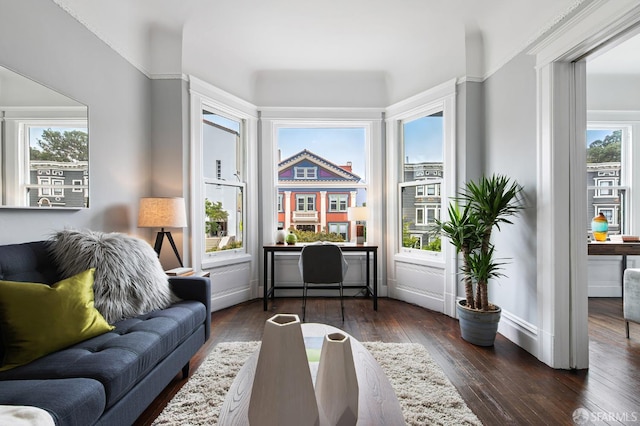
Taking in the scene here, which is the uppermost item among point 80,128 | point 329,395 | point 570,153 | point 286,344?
point 80,128

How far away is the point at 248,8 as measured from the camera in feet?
9.75

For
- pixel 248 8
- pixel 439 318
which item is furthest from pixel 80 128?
pixel 439 318

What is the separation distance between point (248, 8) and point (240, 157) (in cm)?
170

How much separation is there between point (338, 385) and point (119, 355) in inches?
41.6

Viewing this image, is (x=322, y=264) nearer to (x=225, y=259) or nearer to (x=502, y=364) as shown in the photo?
(x=225, y=259)

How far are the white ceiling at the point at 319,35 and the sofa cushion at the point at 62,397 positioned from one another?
8.30 ft

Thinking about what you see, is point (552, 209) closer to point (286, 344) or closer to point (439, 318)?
point (439, 318)

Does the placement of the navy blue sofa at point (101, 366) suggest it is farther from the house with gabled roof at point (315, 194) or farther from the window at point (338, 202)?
the window at point (338, 202)

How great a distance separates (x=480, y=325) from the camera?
262cm

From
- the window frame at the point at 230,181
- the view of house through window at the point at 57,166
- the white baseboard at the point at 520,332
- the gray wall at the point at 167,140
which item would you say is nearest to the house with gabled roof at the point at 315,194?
the window frame at the point at 230,181

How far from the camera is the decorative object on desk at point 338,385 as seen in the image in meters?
0.95

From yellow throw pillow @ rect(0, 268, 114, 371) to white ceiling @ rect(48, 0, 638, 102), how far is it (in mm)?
2088

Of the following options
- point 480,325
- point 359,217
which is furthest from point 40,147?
point 480,325

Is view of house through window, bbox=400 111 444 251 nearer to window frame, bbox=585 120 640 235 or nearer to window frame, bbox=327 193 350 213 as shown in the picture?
window frame, bbox=327 193 350 213
